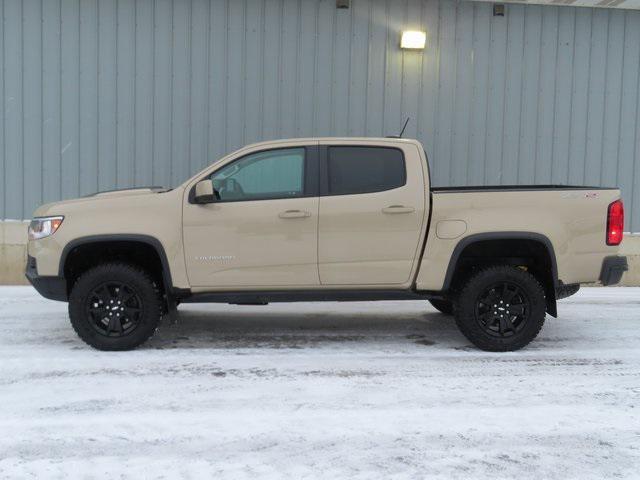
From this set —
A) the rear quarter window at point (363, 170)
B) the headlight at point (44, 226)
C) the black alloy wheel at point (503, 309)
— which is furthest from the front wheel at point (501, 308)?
the headlight at point (44, 226)

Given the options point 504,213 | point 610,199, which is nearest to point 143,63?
point 504,213

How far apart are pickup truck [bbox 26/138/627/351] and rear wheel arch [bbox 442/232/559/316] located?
2 cm

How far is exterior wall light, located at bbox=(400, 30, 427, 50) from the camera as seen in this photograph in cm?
980

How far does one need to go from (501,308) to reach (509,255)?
50 centimetres

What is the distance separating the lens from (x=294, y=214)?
18.1 feet

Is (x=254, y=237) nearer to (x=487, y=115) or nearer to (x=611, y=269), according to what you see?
(x=611, y=269)

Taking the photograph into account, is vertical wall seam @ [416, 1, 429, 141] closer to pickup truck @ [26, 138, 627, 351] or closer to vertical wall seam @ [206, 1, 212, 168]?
vertical wall seam @ [206, 1, 212, 168]

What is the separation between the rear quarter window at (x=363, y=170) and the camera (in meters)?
5.64

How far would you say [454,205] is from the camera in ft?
18.2

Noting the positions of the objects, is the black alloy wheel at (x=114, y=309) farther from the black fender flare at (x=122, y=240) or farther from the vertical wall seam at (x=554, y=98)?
the vertical wall seam at (x=554, y=98)

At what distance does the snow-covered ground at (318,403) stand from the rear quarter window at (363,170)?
4.97 ft

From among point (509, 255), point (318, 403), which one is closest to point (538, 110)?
point (509, 255)

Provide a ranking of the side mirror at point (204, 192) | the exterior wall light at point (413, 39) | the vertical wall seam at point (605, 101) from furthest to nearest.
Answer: the vertical wall seam at point (605, 101) < the exterior wall light at point (413, 39) < the side mirror at point (204, 192)

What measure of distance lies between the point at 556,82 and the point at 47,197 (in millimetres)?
8412
